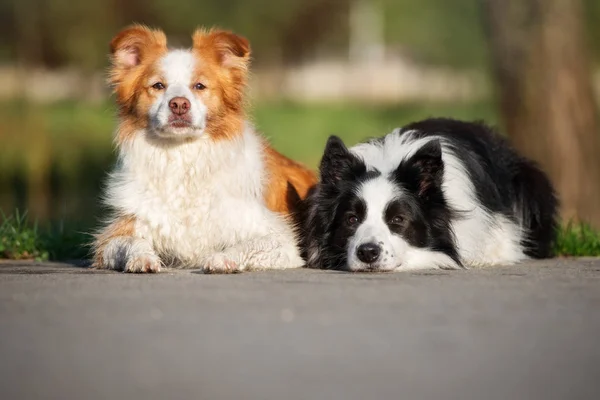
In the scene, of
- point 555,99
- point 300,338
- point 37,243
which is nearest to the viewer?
point 300,338

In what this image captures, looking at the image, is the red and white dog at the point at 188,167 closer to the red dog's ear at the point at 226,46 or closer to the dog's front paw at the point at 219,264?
the red dog's ear at the point at 226,46

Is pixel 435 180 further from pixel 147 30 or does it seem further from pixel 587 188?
pixel 587 188

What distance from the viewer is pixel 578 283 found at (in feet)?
22.3

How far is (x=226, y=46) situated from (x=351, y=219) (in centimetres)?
173

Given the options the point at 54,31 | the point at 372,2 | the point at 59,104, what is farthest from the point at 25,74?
the point at 372,2

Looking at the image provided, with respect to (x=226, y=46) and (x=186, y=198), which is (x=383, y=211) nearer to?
(x=186, y=198)

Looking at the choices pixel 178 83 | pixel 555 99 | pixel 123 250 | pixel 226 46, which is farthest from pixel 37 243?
pixel 555 99

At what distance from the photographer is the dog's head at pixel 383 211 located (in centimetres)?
758

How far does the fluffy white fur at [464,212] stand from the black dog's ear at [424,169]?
22 centimetres

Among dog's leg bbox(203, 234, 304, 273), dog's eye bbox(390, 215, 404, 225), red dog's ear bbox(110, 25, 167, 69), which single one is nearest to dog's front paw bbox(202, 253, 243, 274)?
dog's leg bbox(203, 234, 304, 273)

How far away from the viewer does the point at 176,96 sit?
764 cm

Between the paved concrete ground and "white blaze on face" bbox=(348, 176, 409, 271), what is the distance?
44 centimetres

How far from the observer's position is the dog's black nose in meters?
7.43

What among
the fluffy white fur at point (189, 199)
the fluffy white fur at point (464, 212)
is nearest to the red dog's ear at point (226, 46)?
the fluffy white fur at point (189, 199)
